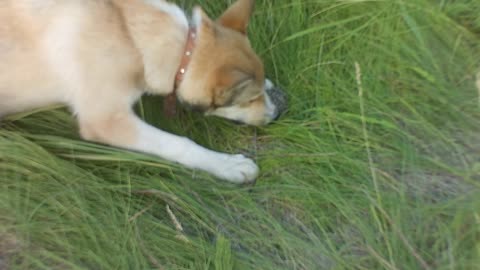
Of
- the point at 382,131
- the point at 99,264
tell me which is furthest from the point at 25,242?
the point at 382,131

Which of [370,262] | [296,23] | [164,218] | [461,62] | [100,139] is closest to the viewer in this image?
[370,262]

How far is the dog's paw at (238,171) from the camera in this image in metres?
2.64

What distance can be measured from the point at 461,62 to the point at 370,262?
1.30 metres

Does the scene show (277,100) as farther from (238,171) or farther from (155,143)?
(155,143)

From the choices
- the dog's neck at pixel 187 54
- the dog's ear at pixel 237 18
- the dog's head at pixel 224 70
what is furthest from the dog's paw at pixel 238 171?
the dog's ear at pixel 237 18

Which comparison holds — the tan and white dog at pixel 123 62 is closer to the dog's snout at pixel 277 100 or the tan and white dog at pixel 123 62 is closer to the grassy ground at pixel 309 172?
the grassy ground at pixel 309 172

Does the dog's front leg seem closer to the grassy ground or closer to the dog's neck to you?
the grassy ground

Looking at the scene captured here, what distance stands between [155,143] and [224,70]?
531 millimetres

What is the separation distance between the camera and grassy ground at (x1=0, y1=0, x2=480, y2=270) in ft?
7.33

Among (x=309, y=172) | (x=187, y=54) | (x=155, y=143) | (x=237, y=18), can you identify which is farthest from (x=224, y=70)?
(x=309, y=172)

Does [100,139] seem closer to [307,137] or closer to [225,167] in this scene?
[225,167]

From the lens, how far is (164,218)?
2.46m

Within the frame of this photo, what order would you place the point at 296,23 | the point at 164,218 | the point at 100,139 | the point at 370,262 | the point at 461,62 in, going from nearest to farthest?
the point at 370,262 → the point at 164,218 → the point at 100,139 → the point at 461,62 → the point at 296,23

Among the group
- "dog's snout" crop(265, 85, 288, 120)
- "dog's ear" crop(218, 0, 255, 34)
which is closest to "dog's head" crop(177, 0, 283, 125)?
"dog's ear" crop(218, 0, 255, 34)
